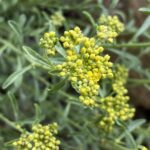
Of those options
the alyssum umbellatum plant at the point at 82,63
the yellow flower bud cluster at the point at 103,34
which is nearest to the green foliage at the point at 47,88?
the yellow flower bud cluster at the point at 103,34

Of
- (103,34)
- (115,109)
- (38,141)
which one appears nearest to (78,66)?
(103,34)

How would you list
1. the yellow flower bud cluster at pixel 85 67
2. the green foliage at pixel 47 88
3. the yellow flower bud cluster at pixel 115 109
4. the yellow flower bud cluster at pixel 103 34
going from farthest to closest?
the green foliage at pixel 47 88
the yellow flower bud cluster at pixel 115 109
the yellow flower bud cluster at pixel 103 34
the yellow flower bud cluster at pixel 85 67

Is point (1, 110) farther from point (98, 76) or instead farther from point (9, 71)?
point (98, 76)

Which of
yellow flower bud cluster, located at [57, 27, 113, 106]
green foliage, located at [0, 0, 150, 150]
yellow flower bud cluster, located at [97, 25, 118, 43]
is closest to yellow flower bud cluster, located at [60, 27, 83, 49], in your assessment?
yellow flower bud cluster, located at [57, 27, 113, 106]

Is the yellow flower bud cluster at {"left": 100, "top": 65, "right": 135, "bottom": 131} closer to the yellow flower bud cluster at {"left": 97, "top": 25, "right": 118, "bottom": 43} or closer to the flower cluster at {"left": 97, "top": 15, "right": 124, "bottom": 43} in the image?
the flower cluster at {"left": 97, "top": 15, "right": 124, "bottom": 43}

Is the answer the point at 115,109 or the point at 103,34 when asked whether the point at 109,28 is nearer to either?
the point at 103,34

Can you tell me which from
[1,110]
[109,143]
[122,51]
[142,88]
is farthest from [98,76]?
[142,88]

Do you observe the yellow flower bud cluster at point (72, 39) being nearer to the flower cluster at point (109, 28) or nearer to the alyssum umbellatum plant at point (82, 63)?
the alyssum umbellatum plant at point (82, 63)

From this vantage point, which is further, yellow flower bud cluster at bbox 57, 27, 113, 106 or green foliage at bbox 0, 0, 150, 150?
green foliage at bbox 0, 0, 150, 150
